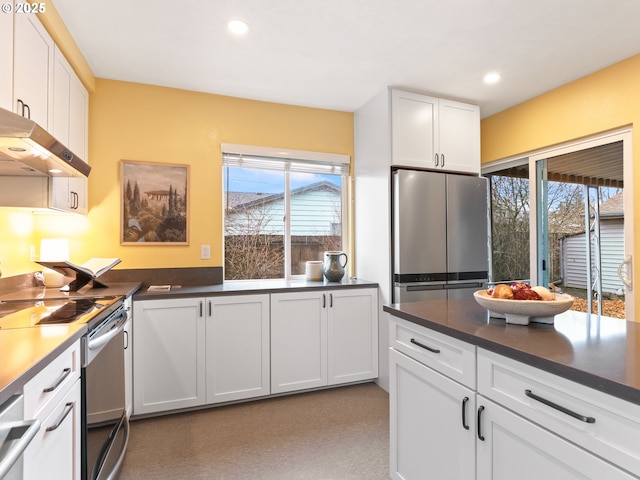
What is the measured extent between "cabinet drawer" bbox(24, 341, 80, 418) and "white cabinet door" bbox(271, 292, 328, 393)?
5.11 ft

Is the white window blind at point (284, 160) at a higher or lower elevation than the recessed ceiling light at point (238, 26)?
lower

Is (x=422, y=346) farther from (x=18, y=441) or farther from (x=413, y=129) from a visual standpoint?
(x=413, y=129)

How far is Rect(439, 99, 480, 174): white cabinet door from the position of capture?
3.12 m

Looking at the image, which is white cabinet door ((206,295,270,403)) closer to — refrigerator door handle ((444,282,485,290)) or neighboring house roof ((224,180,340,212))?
neighboring house roof ((224,180,340,212))

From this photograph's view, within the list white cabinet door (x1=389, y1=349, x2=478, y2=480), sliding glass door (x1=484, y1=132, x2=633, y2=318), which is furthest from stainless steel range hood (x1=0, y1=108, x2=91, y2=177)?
sliding glass door (x1=484, y1=132, x2=633, y2=318)

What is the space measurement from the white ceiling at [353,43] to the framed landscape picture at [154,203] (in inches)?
28.1

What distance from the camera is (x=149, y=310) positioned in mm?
2439

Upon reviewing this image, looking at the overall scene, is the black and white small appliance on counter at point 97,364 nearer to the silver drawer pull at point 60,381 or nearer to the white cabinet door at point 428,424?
the silver drawer pull at point 60,381

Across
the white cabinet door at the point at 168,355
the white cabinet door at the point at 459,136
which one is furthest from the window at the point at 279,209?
the white cabinet door at the point at 459,136

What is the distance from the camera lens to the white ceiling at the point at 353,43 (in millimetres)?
1959

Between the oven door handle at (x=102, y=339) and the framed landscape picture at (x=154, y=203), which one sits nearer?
the oven door handle at (x=102, y=339)

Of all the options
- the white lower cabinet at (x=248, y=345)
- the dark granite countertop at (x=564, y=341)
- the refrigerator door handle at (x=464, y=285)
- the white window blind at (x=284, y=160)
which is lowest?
the white lower cabinet at (x=248, y=345)

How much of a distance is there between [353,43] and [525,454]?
7.69 feet

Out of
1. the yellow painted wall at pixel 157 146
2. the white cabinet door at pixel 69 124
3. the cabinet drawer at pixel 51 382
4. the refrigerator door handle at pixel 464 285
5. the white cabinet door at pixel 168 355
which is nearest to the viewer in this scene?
the cabinet drawer at pixel 51 382
